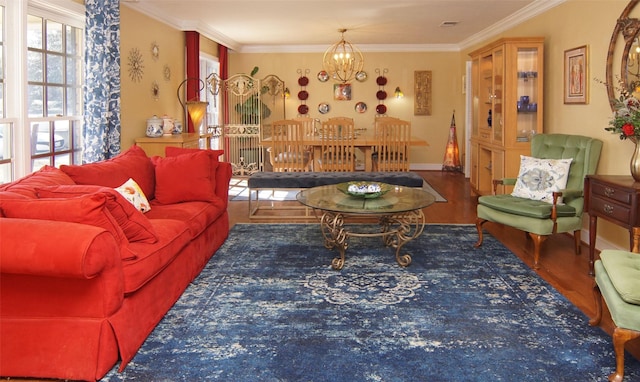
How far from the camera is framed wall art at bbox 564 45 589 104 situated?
203 inches

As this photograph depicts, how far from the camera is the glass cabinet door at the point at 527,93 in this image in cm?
616

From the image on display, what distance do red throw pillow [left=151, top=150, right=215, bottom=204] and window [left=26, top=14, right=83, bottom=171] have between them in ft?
3.32

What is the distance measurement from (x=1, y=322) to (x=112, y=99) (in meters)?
3.16

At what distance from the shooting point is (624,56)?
442 centimetres

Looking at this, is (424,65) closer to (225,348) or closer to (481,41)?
(481,41)

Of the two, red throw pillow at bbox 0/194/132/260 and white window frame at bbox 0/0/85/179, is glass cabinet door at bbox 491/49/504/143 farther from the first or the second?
red throw pillow at bbox 0/194/132/260

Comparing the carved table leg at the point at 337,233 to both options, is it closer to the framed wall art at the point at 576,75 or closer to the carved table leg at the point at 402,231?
the carved table leg at the point at 402,231

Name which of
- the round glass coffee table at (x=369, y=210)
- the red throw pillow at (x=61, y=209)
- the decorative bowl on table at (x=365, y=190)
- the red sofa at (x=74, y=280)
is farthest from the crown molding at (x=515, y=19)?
the red throw pillow at (x=61, y=209)

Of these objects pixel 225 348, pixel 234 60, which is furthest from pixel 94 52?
pixel 234 60

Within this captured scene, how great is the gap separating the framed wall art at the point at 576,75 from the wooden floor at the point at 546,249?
4.47 feet

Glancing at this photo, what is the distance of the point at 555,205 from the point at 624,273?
5.94 feet

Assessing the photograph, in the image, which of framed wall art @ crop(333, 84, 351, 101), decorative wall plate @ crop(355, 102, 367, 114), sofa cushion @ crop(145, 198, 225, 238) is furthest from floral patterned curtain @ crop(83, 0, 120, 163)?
decorative wall plate @ crop(355, 102, 367, 114)

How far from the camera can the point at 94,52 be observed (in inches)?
198

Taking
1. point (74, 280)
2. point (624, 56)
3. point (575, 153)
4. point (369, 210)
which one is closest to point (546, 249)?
point (575, 153)
